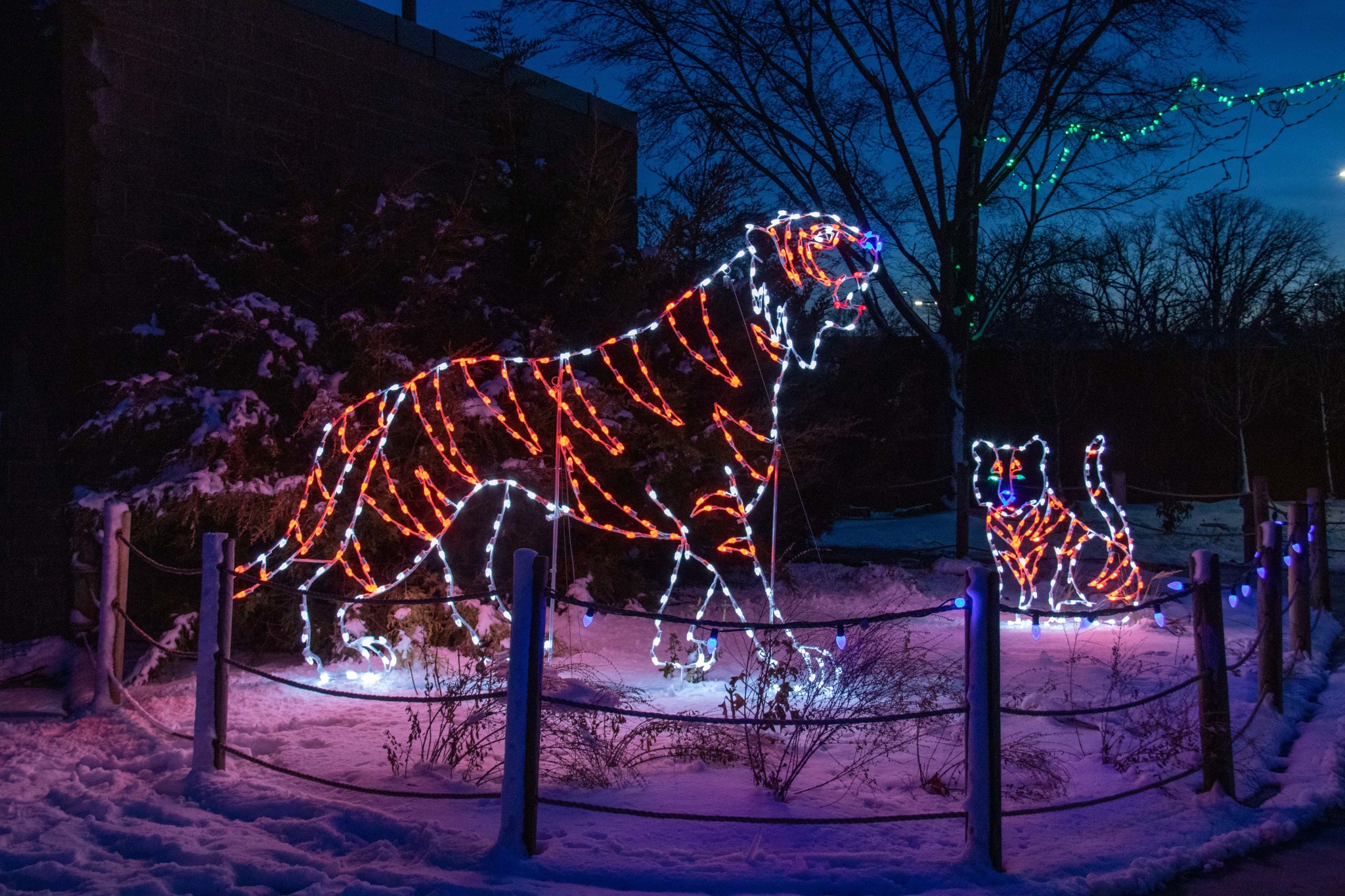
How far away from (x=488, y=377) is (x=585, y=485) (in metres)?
1.21

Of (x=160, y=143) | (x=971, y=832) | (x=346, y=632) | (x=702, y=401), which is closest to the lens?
(x=971, y=832)

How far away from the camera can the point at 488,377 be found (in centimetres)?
798

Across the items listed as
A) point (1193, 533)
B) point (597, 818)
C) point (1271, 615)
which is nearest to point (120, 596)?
point (597, 818)

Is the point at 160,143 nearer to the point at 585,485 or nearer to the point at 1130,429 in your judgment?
the point at 585,485

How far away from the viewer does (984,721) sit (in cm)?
366

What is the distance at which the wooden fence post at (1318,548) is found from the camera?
7.64 m

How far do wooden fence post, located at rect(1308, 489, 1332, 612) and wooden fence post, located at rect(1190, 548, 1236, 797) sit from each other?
140 inches

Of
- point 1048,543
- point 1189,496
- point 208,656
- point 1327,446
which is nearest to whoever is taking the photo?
point 208,656

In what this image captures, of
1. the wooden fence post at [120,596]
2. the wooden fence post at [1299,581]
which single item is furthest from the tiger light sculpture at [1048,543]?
the wooden fence post at [120,596]

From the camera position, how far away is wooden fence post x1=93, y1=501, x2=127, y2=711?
5.91m

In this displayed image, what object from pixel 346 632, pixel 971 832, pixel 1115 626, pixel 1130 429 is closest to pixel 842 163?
pixel 1130 429

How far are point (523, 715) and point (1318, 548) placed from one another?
23.3ft

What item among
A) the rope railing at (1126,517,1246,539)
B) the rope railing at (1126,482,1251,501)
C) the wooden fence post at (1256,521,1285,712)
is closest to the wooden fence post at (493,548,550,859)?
the wooden fence post at (1256,521,1285,712)

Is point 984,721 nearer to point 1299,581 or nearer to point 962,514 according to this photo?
point 1299,581
